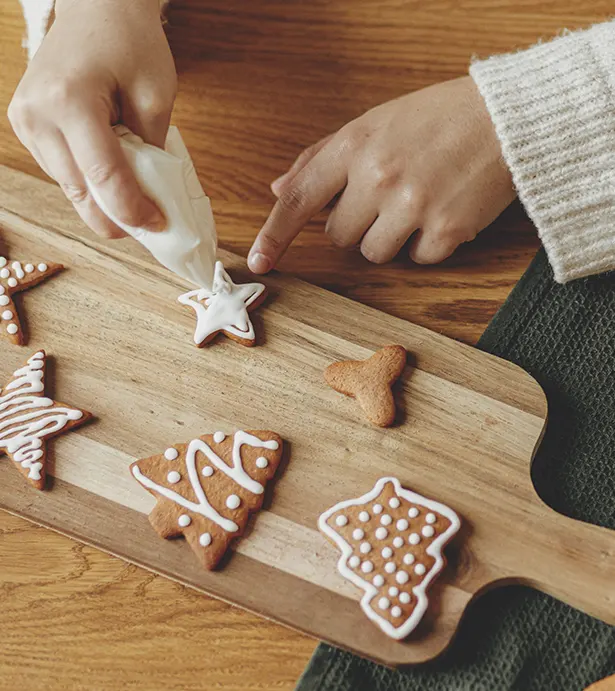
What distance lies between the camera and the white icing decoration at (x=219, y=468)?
2.88ft

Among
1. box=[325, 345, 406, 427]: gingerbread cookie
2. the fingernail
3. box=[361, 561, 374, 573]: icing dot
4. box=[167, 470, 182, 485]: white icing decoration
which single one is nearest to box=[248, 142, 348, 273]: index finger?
the fingernail

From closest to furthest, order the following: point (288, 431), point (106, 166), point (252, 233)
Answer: point (106, 166) < point (288, 431) < point (252, 233)

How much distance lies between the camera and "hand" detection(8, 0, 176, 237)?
0.83 m

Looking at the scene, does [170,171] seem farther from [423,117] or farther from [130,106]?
[423,117]

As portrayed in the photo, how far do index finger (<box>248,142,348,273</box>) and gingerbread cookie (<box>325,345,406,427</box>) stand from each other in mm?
180

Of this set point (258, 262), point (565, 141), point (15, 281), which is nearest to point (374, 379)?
point (258, 262)

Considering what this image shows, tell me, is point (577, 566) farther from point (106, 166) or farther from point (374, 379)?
point (106, 166)

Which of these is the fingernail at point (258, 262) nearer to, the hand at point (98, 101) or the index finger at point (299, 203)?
the index finger at point (299, 203)

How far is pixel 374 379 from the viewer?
94cm

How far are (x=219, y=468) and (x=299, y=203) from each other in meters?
0.36

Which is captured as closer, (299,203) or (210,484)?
(210,484)

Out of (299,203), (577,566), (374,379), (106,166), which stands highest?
(106,166)

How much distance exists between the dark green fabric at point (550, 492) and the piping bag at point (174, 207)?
371mm

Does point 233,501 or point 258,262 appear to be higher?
point 258,262
